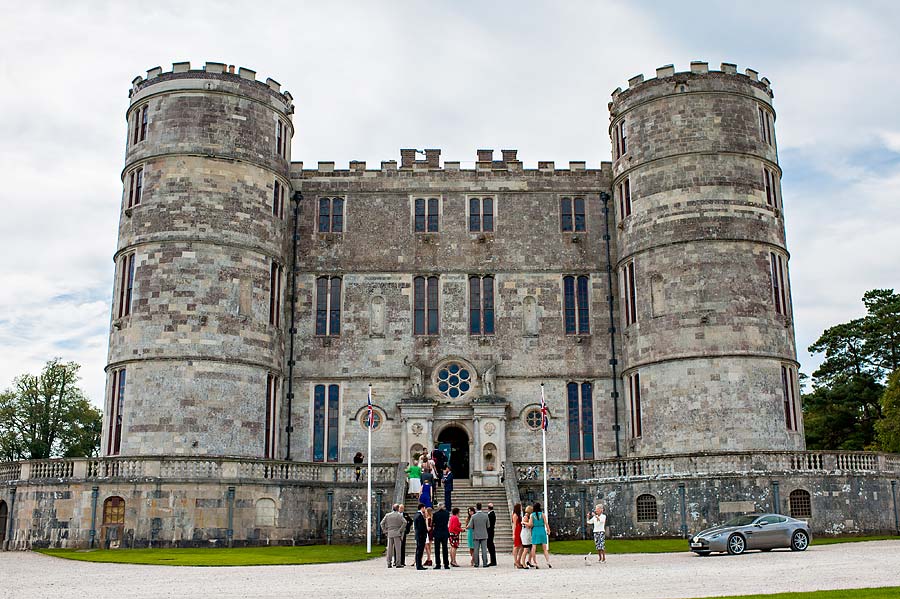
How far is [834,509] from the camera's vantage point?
105ft

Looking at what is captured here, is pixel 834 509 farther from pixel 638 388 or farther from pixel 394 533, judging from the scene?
pixel 394 533

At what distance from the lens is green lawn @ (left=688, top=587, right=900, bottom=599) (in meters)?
14.2

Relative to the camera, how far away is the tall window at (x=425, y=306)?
129 feet

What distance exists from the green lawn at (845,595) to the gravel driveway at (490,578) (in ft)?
3.25

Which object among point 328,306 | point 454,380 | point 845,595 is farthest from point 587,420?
point 845,595

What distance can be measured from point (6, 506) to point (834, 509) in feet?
92.7

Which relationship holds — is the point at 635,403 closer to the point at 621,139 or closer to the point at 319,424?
the point at 621,139

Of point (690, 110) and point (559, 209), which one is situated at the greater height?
point (690, 110)

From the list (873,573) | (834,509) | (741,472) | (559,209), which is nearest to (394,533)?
(873,573)

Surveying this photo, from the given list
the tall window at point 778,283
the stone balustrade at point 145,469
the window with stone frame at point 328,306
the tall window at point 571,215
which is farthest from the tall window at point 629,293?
the stone balustrade at point 145,469

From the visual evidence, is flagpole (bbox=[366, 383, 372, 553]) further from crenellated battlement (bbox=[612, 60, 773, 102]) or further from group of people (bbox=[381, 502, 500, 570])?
crenellated battlement (bbox=[612, 60, 773, 102])

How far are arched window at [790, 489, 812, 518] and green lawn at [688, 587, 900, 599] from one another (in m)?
17.6

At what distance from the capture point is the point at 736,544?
25.7m

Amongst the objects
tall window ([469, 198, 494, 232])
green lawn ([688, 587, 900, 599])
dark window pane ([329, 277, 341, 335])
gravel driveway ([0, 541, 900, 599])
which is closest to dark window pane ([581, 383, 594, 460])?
tall window ([469, 198, 494, 232])
